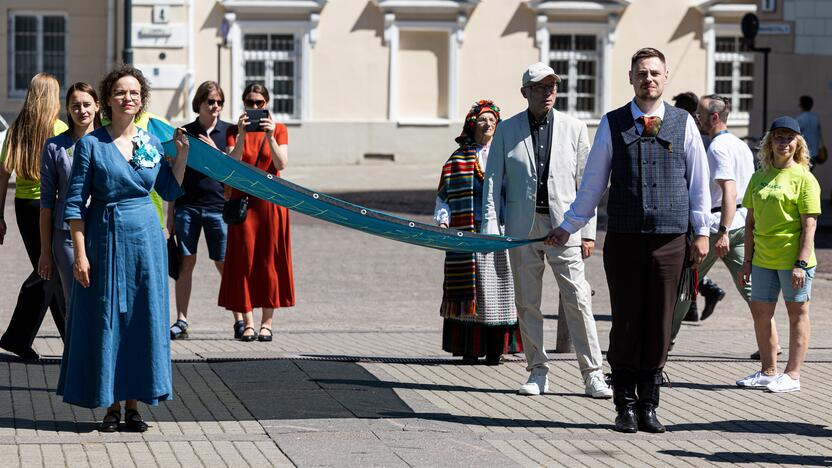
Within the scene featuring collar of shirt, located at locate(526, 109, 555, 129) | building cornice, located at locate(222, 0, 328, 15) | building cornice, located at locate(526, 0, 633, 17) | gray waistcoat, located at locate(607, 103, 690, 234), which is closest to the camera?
gray waistcoat, located at locate(607, 103, 690, 234)

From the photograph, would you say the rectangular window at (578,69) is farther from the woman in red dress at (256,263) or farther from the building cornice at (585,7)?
the woman in red dress at (256,263)

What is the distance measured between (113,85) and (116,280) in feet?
3.20

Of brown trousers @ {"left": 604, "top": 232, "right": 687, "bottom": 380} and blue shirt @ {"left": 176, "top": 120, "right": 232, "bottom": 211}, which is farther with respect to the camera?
blue shirt @ {"left": 176, "top": 120, "right": 232, "bottom": 211}

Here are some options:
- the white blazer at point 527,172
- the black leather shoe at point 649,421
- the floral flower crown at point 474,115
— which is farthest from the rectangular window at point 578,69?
the black leather shoe at point 649,421

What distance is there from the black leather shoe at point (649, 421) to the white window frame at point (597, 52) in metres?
25.7

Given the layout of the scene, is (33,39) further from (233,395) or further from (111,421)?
(111,421)

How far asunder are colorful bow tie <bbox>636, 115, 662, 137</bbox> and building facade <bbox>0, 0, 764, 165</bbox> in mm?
24421

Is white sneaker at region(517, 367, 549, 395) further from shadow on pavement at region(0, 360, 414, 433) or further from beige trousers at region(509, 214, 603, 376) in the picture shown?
shadow on pavement at region(0, 360, 414, 433)

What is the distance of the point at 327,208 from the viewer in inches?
327

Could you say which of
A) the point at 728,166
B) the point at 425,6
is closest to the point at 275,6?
the point at 425,6

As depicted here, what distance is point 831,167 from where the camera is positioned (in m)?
25.9

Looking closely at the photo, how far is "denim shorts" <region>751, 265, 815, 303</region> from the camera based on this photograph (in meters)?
9.02

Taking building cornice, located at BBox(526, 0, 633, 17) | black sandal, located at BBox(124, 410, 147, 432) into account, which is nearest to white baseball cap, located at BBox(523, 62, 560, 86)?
black sandal, located at BBox(124, 410, 147, 432)

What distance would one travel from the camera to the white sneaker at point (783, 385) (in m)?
8.99
